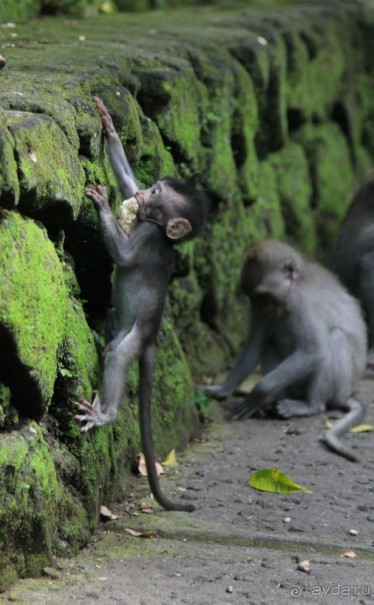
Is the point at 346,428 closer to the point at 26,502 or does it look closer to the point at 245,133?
the point at 245,133

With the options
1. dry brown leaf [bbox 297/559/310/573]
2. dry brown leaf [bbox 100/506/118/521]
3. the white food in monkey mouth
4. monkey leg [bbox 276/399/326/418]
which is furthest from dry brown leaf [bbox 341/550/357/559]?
monkey leg [bbox 276/399/326/418]

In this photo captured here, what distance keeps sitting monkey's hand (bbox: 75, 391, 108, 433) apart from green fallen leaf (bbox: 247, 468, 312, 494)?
1.22 meters

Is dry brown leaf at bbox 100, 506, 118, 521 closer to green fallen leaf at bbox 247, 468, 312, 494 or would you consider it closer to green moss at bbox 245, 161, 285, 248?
green fallen leaf at bbox 247, 468, 312, 494

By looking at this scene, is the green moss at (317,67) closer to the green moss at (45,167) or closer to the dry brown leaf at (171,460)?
the dry brown leaf at (171,460)

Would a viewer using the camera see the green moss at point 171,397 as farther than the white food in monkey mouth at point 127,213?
Yes

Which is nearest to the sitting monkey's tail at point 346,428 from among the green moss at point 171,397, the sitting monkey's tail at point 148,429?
the green moss at point 171,397

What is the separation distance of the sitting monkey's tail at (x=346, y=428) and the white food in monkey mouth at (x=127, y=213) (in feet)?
6.37

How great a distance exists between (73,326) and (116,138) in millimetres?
1135

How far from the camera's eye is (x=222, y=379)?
832 centimetres

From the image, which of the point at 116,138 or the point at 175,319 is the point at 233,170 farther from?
the point at 116,138

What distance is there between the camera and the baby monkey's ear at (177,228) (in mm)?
5734

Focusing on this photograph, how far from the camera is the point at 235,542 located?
530cm

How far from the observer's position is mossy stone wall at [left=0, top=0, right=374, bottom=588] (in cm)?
455

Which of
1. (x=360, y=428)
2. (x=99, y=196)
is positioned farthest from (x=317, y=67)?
(x=99, y=196)
